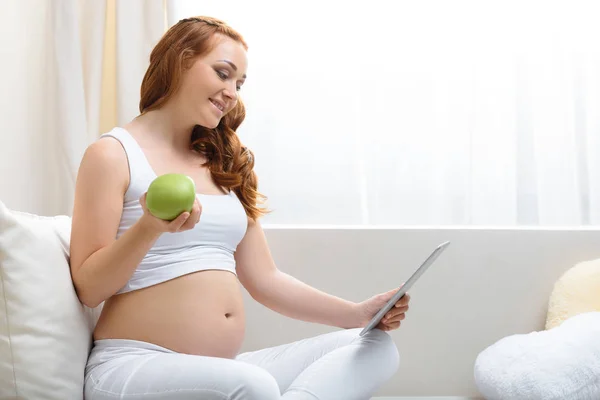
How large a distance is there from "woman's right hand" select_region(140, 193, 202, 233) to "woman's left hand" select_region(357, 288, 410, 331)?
511mm

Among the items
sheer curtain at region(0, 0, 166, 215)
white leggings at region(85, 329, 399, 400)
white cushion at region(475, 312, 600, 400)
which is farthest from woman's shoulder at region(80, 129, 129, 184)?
white cushion at region(475, 312, 600, 400)

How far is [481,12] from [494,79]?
8.4 inches

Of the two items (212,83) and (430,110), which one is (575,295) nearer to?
(430,110)

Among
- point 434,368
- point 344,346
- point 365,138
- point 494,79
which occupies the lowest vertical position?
point 434,368

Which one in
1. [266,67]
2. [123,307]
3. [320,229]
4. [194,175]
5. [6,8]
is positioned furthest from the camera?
[266,67]

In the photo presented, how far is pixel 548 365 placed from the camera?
1770 millimetres

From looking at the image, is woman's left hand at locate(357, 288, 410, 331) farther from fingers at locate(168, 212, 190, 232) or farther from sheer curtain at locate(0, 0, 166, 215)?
sheer curtain at locate(0, 0, 166, 215)

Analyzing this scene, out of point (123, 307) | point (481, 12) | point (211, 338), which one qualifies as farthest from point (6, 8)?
point (481, 12)

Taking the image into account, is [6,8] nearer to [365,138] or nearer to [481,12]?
[365,138]

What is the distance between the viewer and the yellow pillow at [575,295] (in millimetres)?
2010

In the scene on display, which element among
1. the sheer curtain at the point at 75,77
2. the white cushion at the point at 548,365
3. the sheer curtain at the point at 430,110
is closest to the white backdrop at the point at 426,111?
the sheer curtain at the point at 430,110

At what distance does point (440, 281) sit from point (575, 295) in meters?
0.36

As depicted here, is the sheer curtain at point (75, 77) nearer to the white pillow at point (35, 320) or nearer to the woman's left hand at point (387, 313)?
the white pillow at point (35, 320)

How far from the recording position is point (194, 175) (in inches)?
63.7
